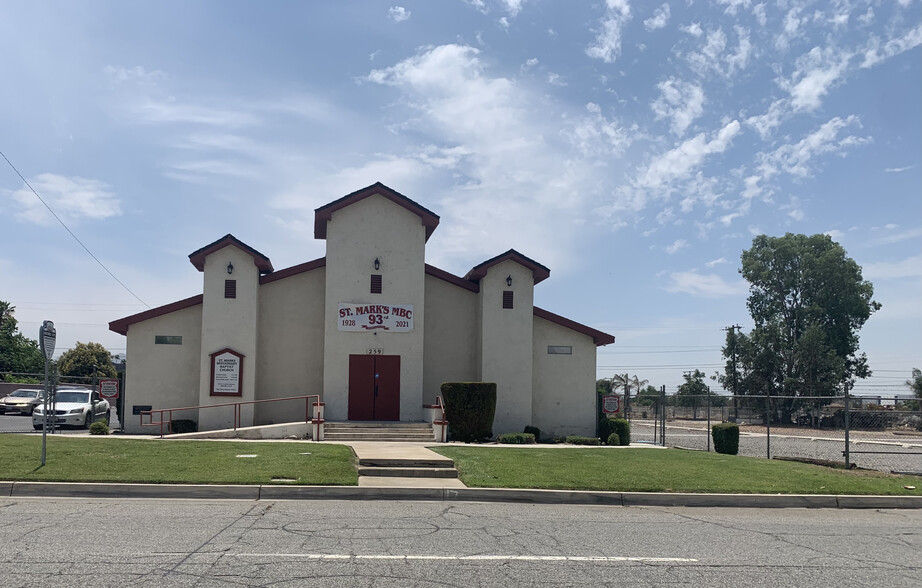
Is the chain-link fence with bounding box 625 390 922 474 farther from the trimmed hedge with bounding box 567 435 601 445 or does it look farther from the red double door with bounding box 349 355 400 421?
the red double door with bounding box 349 355 400 421

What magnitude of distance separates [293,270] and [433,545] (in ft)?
60.3

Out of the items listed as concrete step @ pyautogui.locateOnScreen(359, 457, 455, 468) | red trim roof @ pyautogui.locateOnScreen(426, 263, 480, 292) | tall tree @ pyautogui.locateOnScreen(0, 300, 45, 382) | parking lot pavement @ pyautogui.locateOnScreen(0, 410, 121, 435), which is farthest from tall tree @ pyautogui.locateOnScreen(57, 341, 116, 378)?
concrete step @ pyautogui.locateOnScreen(359, 457, 455, 468)

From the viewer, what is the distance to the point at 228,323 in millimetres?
24344

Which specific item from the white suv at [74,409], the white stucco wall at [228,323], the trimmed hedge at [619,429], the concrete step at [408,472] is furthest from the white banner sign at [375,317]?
the concrete step at [408,472]

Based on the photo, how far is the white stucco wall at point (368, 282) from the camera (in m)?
24.8

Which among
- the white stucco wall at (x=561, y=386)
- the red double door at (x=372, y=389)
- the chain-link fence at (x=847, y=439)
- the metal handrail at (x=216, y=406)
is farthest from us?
the white stucco wall at (x=561, y=386)

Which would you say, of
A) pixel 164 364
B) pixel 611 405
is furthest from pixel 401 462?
pixel 164 364

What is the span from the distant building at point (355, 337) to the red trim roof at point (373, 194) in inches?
1.5

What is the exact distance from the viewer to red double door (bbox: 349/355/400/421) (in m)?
24.9

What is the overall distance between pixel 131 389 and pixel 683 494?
19.0m

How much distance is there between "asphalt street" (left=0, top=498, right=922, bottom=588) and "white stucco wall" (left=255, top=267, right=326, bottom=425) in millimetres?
14193

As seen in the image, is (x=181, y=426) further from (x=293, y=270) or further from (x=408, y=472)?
(x=408, y=472)

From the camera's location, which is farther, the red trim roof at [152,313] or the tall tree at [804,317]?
the tall tree at [804,317]

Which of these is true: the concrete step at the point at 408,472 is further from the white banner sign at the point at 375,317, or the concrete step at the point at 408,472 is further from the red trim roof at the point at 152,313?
the red trim roof at the point at 152,313
